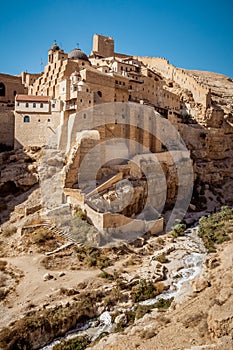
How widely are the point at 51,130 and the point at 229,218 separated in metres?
17.0

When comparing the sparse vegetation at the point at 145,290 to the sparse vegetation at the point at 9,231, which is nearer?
the sparse vegetation at the point at 145,290

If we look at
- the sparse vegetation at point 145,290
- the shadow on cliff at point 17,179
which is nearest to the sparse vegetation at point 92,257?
the sparse vegetation at point 145,290

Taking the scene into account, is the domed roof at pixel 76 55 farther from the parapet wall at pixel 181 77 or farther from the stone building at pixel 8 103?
the parapet wall at pixel 181 77

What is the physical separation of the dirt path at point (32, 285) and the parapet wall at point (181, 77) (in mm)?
30511

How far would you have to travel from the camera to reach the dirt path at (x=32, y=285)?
13000mm

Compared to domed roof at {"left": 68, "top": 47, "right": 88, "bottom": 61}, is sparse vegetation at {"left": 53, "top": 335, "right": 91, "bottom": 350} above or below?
below

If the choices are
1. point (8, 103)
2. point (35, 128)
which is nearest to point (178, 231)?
point (35, 128)

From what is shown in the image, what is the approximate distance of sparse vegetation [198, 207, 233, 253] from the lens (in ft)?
71.9

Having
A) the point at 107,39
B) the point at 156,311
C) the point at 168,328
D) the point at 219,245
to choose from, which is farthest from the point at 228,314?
the point at 107,39

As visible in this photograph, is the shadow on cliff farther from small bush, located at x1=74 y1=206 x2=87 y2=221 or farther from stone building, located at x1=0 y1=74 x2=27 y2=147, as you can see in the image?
small bush, located at x1=74 y1=206 x2=87 y2=221

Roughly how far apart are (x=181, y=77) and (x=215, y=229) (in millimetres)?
26710

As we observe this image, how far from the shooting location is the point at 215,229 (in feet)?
79.5

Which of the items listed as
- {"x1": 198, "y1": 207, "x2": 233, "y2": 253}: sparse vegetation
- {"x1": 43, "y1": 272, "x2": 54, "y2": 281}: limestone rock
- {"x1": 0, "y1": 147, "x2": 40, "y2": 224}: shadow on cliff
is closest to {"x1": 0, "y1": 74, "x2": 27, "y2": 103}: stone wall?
{"x1": 0, "y1": 147, "x2": 40, "y2": 224}: shadow on cliff

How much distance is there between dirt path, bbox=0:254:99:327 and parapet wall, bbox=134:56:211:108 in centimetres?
3051
